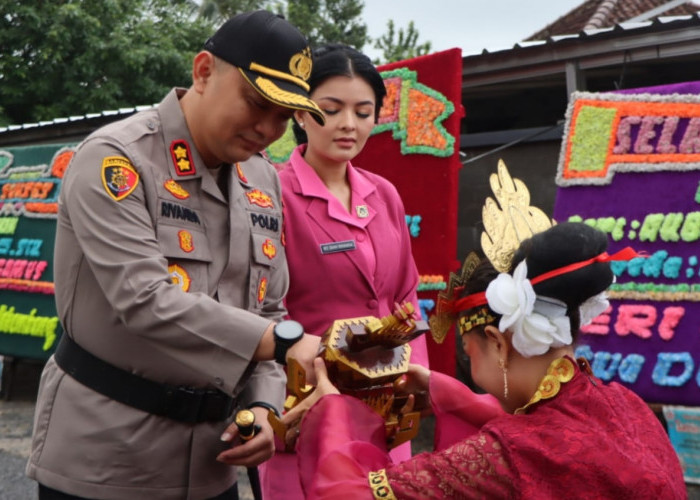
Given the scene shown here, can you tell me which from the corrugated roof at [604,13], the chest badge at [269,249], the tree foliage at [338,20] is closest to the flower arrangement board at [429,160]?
the chest badge at [269,249]

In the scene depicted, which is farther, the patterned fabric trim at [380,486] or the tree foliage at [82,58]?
the tree foliage at [82,58]

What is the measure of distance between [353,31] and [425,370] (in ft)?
83.9

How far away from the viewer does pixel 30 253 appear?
21.2 feet

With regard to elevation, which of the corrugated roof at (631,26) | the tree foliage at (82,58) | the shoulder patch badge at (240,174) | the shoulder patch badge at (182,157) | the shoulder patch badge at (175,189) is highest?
the tree foliage at (82,58)

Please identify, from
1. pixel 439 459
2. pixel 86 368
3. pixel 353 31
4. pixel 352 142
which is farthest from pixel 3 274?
pixel 353 31

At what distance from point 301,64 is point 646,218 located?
291cm

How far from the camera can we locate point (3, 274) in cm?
657

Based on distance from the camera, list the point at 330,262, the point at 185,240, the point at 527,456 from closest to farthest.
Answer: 1. the point at 527,456
2. the point at 185,240
3. the point at 330,262

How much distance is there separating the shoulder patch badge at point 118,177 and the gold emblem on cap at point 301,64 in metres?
0.43

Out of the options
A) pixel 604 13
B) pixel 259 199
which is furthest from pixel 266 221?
pixel 604 13

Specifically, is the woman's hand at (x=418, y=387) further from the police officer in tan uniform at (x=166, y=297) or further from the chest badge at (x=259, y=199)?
the chest badge at (x=259, y=199)

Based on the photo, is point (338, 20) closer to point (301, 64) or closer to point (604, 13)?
point (604, 13)

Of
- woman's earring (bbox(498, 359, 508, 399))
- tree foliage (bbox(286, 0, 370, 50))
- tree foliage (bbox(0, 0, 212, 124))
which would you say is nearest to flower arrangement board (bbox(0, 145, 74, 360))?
woman's earring (bbox(498, 359, 508, 399))

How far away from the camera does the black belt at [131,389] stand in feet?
5.71
